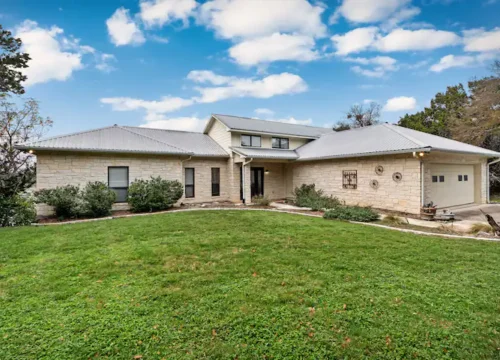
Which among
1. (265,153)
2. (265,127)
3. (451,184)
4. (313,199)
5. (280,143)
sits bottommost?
(313,199)

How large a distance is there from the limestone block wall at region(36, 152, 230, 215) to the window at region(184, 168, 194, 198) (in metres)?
0.24

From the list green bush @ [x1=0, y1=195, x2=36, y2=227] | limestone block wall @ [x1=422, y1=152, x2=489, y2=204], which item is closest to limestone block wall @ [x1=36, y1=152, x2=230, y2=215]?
green bush @ [x1=0, y1=195, x2=36, y2=227]

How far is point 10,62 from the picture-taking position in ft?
33.3

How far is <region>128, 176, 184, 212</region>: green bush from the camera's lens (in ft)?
36.3

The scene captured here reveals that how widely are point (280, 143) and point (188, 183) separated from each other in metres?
6.93

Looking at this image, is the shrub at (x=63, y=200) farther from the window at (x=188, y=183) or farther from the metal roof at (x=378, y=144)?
the metal roof at (x=378, y=144)

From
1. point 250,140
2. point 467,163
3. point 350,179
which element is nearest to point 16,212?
point 250,140

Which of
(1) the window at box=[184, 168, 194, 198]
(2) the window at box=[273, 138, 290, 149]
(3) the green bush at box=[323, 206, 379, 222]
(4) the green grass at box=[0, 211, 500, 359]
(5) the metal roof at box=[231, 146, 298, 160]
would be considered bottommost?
(4) the green grass at box=[0, 211, 500, 359]

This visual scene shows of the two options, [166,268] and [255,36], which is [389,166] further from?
[166,268]

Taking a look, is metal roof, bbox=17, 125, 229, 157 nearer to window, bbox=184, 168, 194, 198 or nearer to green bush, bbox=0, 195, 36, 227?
window, bbox=184, 168, 194, 198

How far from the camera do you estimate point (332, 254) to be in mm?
5078

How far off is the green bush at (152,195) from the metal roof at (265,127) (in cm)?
527

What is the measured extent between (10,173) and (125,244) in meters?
10.6

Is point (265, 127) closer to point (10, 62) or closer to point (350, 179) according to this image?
point (350, 179)
